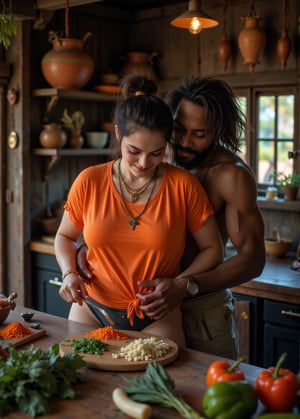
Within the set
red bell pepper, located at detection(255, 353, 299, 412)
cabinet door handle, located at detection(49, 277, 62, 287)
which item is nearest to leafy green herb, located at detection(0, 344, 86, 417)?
red bell pepper, located at detection(255, 353, 299, 412)

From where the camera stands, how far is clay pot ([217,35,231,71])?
411 cm

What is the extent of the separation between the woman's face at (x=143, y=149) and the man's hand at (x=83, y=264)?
0.41 metres

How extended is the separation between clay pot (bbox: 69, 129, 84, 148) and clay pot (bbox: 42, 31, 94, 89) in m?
0.37

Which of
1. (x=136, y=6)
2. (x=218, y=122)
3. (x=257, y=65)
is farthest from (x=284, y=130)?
(x=218, y=122)

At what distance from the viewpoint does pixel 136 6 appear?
476 cm

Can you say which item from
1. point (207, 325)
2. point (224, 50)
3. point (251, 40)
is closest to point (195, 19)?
point (251, 40)

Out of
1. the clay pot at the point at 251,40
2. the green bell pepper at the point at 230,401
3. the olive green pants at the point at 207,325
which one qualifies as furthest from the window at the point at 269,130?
the green bell pepper at the point at 230,401

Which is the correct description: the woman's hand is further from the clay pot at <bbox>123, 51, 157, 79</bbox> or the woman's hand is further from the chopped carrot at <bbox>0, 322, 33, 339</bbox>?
the clay pot at <bbox>123, 51, 157, 79</bbox>

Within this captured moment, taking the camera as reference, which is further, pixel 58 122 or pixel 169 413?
pixel 58 122

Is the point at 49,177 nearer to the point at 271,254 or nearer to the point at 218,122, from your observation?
the point at 271,254

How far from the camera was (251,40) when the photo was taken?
387 centimetres

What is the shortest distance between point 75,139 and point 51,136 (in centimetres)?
24

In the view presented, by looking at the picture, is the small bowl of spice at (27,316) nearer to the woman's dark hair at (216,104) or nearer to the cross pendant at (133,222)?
the cross pendant at (133,222)

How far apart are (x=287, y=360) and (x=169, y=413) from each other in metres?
1.84
